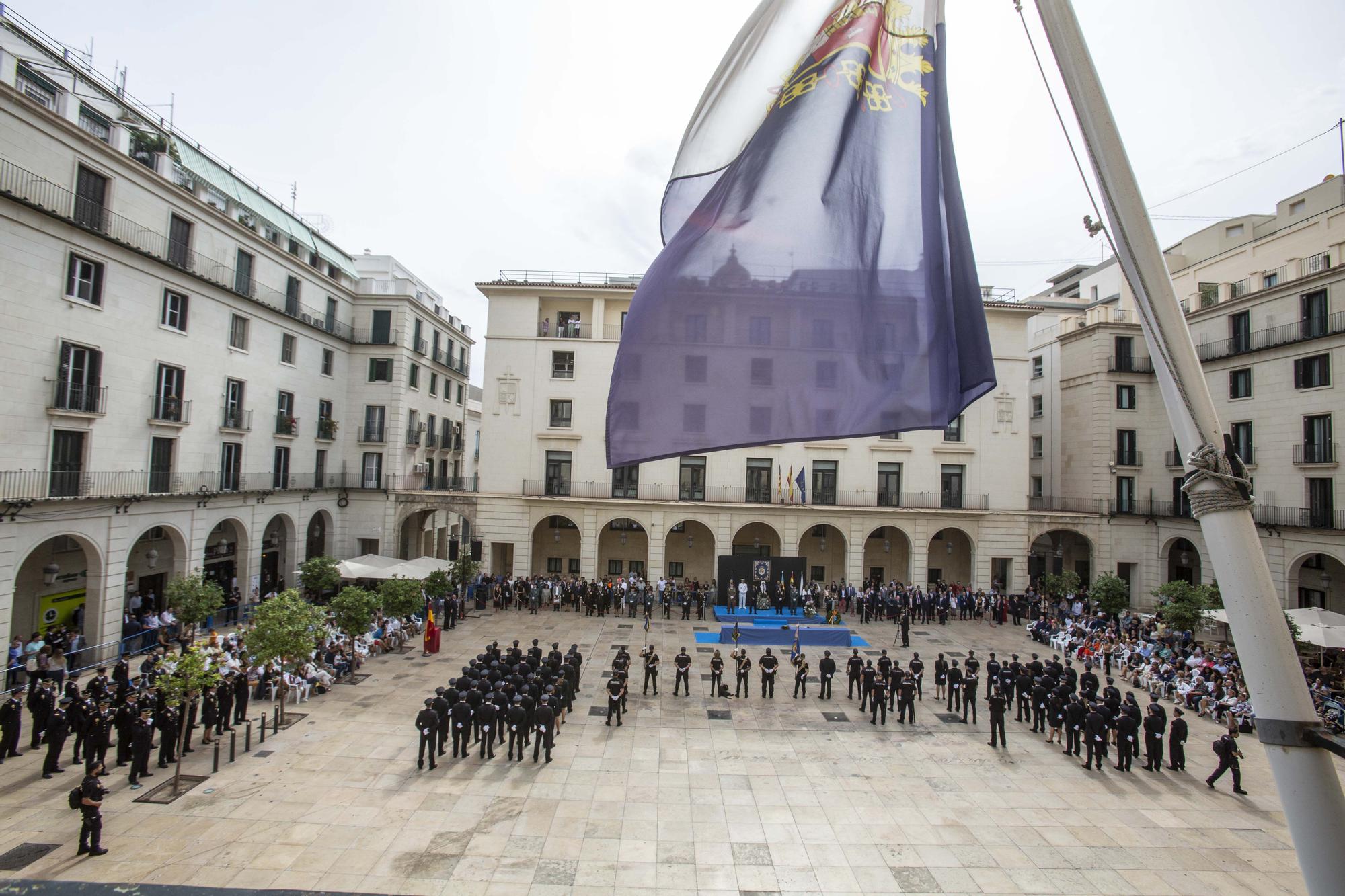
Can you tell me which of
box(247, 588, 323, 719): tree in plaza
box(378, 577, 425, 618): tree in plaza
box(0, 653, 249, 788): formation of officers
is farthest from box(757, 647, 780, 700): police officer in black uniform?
box(0, 653, 249, 788): formation of officers

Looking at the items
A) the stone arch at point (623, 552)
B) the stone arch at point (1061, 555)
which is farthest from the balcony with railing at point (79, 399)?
the stone arch at point (1061, 555)

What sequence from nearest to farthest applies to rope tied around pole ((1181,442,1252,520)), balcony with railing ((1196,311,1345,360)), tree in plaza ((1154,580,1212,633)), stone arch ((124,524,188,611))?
rope tied around pole ((1181,442,1252,520)) < tree in plaza ((1154,580,1212,633)) < stone arch ((124,524,188,611)) < balcony with railing ((1196,311,1345,360))

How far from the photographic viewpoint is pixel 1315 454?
27438 millimetres

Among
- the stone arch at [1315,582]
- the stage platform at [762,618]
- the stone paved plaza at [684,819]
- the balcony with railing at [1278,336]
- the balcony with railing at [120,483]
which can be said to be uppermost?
the balcony with railing at [1278,336]

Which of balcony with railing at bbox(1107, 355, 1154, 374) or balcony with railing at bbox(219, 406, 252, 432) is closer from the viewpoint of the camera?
balcony with railing at bbox(219, 406, 252, 432)

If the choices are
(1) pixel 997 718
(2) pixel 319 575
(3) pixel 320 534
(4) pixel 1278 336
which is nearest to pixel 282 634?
(2) pixel 319 575

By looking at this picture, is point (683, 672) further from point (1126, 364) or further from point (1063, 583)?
point (1126, 364)

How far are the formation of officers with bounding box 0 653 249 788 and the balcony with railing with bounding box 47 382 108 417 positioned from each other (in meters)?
8.82

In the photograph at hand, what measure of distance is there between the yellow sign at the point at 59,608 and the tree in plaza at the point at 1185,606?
37.9 meters

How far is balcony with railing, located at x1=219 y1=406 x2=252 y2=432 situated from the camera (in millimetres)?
27062

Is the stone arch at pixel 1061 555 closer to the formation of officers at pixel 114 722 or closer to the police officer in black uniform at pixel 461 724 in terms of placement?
the police officer in black uniform at pixel 461 724

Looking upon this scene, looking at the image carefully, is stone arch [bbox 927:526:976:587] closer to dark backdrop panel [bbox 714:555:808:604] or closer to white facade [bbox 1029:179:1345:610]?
white facade [bbox 1029:179:1345:610]

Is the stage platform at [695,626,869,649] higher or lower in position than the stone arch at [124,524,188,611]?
lower

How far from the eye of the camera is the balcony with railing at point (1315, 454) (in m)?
26.7
